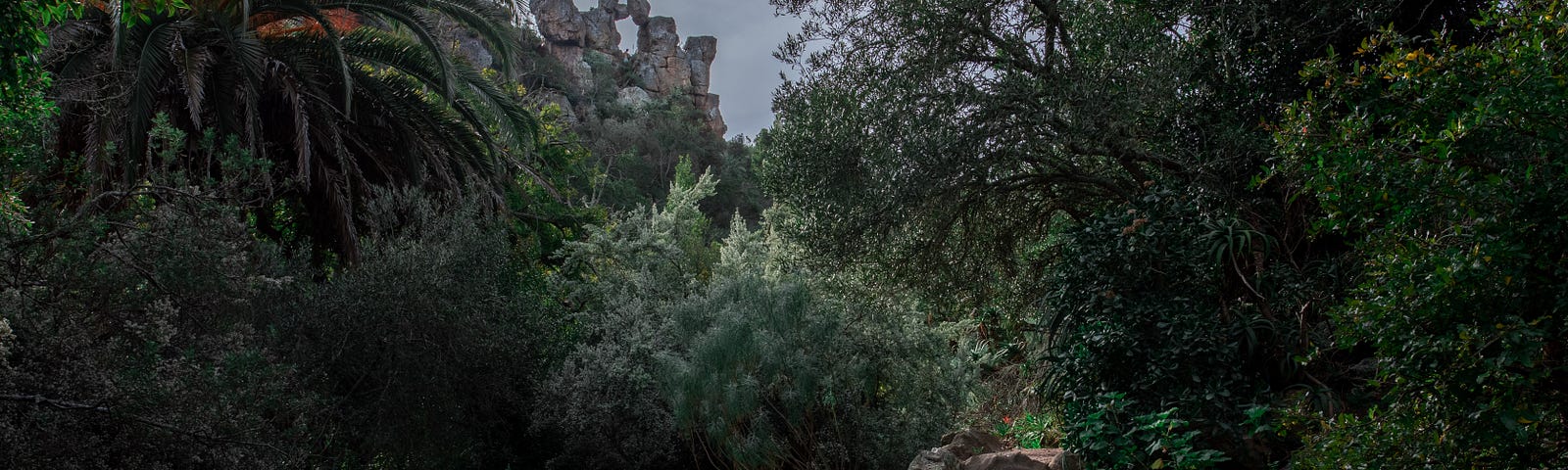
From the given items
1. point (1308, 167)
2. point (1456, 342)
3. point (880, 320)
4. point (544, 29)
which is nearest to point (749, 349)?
point (880, 320)

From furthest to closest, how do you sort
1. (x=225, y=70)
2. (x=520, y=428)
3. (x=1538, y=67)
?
(x=520, y=428), (x=225, y=70), (x=1538, y=67)

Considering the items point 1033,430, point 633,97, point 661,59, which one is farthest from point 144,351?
point 661,59

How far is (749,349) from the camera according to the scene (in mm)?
9336

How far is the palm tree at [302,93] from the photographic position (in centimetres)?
820

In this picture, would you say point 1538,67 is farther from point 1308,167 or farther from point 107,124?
point 107,124

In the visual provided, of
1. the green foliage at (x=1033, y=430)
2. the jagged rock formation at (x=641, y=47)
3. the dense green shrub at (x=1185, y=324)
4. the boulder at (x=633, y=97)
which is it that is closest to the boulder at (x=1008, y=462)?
the dense green shrub at (x=1185, y=324)

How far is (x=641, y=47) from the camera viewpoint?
54.2 m

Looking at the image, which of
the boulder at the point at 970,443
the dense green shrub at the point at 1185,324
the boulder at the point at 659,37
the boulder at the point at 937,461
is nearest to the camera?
the dense green shrub at the point at 1185,324

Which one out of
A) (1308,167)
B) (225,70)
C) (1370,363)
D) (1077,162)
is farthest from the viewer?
(225,70)

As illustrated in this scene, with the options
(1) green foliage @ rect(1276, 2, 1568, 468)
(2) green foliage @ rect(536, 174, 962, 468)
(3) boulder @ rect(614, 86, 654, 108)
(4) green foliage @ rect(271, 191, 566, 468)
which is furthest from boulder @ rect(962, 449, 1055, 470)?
(3) boulder @ rect(614, 86, 654, 108)

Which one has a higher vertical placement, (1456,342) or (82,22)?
(82,22)

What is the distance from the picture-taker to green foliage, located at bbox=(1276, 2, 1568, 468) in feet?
11.2

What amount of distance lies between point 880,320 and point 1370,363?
4.23m

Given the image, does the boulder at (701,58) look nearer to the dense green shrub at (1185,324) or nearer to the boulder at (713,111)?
the boulder at (713,111)
